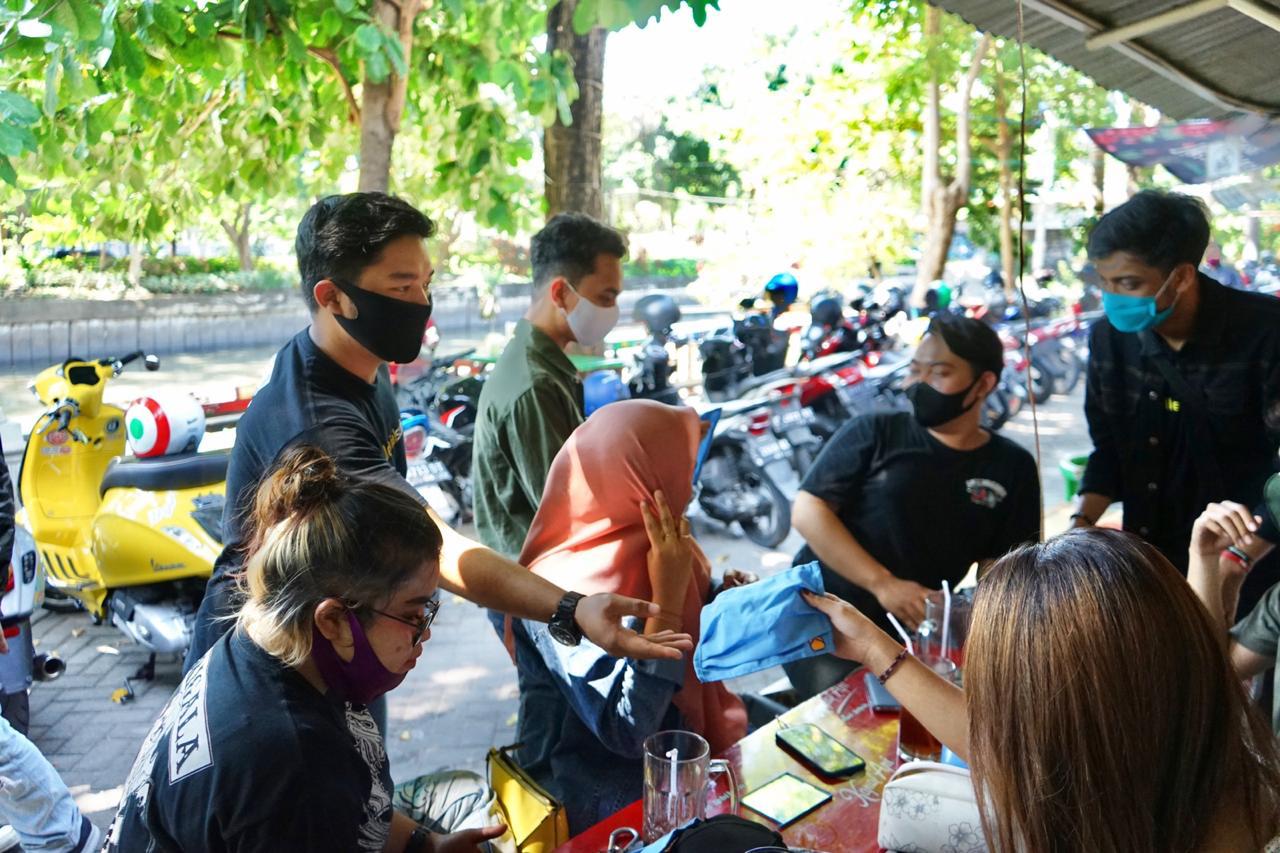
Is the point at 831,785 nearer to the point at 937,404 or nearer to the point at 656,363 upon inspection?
the point at 937,404

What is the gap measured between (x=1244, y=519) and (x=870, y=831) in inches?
40.7

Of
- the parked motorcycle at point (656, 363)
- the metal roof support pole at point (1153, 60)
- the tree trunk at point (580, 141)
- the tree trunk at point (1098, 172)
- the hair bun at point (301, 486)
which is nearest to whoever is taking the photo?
the hair bun at point (301, 486)

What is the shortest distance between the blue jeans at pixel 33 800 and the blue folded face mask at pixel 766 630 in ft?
6.61

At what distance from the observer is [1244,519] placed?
202 centimetres

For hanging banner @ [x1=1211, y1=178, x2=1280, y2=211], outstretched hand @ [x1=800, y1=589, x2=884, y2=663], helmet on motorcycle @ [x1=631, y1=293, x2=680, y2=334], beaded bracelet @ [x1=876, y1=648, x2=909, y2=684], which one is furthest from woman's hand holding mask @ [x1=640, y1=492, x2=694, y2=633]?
hanging banner @ [x1=1211, y1=178, x2=1280, y2=211]

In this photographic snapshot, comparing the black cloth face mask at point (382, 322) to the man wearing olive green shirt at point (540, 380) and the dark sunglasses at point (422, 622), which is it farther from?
the dark sunglasses at point (422, 622)

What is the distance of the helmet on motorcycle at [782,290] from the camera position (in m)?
8.09

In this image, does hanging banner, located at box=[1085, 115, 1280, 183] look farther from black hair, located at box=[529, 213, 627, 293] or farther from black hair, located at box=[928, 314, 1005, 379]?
black hair, located at box=[529, 213, 627, 293]

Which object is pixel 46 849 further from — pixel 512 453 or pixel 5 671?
pixel 512 453

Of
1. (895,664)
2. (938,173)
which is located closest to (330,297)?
(895,664)

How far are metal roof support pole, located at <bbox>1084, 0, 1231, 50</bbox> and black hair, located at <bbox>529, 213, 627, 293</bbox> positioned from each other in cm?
162

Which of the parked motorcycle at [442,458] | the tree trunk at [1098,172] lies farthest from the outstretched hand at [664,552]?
the tree trunk at [1098,172]

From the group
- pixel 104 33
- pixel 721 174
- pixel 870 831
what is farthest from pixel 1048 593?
pixel 721 174

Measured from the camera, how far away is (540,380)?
8.96 feet
